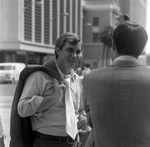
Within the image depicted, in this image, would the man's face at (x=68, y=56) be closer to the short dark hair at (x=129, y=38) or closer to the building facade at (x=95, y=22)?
the short dark hair at (x=129, y=38)

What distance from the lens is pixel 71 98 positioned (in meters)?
3.33

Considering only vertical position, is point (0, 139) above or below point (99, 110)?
below

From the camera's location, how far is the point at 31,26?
5166 cm

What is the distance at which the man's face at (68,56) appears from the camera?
11.1 feet

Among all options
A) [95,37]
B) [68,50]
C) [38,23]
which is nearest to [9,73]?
[38,23]

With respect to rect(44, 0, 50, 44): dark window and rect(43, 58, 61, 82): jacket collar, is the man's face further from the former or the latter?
rect(44, 0, 50, 44): dark window

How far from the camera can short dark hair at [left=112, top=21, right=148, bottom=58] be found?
2521mm

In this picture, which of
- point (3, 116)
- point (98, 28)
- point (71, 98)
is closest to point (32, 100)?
point (71, 98)

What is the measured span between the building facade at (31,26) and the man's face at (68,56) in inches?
1630

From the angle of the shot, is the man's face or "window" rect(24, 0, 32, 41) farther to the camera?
"window" rect(24, 0, 32, 41)

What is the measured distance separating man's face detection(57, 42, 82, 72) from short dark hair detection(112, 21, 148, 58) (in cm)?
87

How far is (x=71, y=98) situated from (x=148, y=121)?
3.20 ft

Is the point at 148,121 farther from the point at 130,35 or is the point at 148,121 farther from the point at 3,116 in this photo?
the point at 3,116

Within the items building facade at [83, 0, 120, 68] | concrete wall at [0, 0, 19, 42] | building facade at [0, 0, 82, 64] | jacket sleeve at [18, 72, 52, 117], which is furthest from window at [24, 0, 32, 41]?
jacket sleeve at [18, 72, 52, 117]
